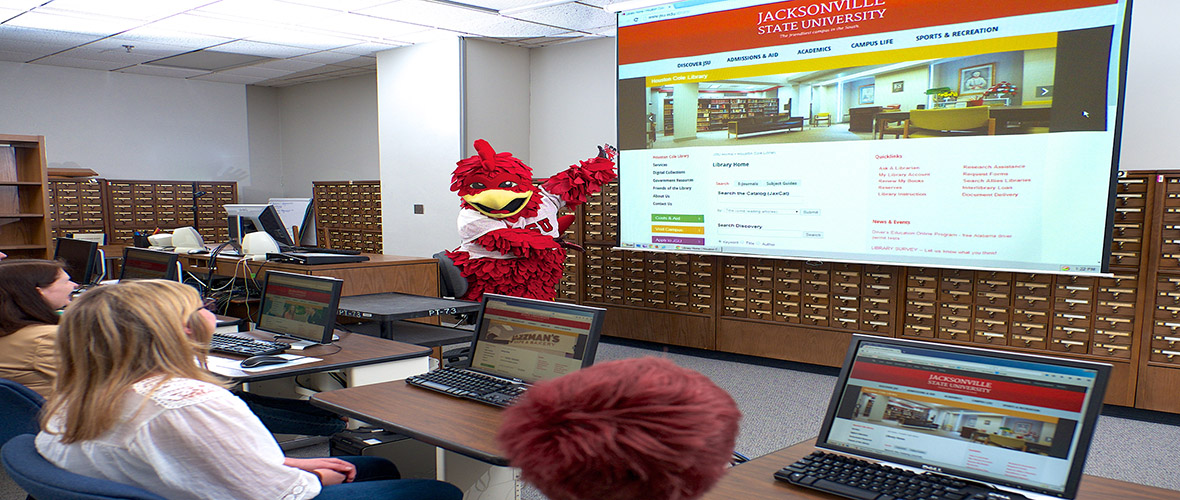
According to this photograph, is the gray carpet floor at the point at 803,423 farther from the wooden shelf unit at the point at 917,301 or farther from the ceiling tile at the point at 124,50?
the ceiling tile at the point at 124,50

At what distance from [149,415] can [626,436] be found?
1.03 m

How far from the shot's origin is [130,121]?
8.05m

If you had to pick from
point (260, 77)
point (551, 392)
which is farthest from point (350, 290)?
point (260, 77)

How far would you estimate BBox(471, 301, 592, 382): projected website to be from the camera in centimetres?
180

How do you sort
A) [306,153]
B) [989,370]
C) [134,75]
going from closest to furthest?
[989,370] < [134,75] < [306,153]

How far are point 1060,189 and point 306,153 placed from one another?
7671 mm

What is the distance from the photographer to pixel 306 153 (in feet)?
29.0

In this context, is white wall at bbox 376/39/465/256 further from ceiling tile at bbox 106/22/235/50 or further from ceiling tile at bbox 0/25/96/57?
ceiling tile at bbox 0/25/96/57

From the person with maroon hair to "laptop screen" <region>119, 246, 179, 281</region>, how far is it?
11.0 ft

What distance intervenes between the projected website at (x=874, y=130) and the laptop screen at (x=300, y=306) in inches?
104

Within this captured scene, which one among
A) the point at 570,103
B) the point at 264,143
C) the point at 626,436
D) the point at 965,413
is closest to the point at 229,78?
the point at 264,143

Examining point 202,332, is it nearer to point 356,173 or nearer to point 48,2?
point 48,2

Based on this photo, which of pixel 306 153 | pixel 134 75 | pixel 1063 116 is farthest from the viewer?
pixel 306 153

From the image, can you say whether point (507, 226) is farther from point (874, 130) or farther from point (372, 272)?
point (874, 130)
